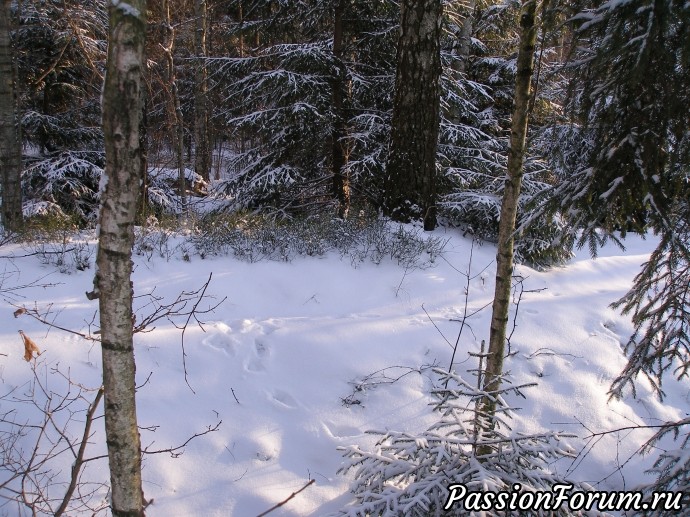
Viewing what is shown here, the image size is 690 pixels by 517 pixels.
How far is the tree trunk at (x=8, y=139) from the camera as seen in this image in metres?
5.43

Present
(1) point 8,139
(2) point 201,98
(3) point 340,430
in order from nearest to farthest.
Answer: (3) point 340,430 < (1) point 8,139 < (2) point 201,98

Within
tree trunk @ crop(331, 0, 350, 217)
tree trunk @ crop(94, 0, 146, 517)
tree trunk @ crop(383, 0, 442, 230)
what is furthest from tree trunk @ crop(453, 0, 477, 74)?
tree trunk @ crop(94, 0, 146, 517)

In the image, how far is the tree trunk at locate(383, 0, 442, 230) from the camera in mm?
5824

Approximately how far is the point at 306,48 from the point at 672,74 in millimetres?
5442

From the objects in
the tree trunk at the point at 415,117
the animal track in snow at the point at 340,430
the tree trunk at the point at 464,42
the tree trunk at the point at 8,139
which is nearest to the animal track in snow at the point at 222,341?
the animal track in snow at the point at 340,430

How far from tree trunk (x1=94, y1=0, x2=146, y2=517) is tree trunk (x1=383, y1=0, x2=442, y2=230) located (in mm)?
4769

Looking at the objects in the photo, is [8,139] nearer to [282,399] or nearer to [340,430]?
[282,399]

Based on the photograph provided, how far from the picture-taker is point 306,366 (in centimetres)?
417

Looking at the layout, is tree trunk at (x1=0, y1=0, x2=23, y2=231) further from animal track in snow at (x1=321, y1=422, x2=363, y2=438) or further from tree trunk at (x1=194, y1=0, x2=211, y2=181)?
tree trunk at (x1=194, y1=0, x2=211, y2=181)

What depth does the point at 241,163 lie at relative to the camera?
833 centimetres

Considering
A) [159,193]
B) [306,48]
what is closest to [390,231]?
[306,48]

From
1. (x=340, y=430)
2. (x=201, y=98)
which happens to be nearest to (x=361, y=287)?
(x=340, y=430)

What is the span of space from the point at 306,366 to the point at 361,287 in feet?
4.56

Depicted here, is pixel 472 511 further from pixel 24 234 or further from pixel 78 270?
pixel 24 234
